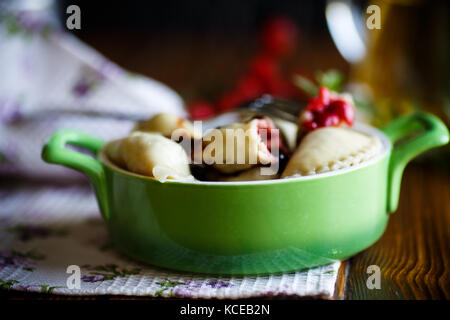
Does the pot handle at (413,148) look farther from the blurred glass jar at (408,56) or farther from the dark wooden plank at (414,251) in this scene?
the blurred glass jar at (408,56)

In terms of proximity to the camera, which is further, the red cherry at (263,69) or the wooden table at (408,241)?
the red cherry at (263,69)

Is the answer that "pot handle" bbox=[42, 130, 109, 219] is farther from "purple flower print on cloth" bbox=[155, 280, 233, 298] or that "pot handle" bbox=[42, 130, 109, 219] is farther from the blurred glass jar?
the blurred glass jar

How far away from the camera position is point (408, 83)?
906mm

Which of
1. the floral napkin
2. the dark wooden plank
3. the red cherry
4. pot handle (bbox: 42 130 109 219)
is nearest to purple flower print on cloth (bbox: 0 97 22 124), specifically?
the floral napkin

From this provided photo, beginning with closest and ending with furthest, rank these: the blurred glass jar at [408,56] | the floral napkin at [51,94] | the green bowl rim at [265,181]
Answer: the green bowl rim at [265,181] < the floral napkin at [51,94] < the blurred glass jar at [408,56]

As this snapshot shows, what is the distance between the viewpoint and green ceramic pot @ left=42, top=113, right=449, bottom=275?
45 cm

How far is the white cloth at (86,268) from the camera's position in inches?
17.6

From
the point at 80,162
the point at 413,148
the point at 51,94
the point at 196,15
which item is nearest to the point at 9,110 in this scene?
the point at 51,94

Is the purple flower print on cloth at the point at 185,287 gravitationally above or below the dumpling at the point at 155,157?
below

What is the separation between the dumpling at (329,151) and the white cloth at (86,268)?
0.08m

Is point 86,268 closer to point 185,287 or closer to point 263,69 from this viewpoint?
point 185,287

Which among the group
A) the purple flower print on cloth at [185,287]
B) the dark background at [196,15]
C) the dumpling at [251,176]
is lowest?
the purple flower print on cloth at [185,287]

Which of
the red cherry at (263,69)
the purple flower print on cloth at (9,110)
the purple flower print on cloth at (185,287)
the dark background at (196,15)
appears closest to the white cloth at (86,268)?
the purple flower print on cloth at (185,287)

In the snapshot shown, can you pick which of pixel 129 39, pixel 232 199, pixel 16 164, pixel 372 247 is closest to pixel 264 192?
pixel 232 199
